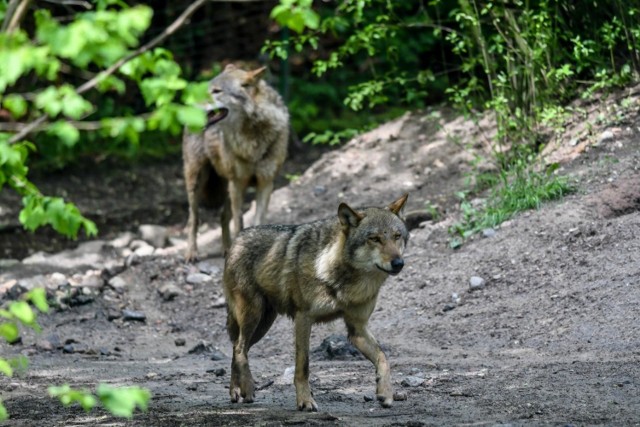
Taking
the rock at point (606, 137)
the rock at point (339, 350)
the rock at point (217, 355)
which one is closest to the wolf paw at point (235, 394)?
the rock at point (339, 350)

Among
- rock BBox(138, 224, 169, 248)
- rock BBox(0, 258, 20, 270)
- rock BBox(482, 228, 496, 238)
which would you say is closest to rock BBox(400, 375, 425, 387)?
rock BBox(482, 228, 496, 238)

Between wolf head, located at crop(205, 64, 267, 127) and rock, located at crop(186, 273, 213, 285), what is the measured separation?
166cm

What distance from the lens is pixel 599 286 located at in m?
8.35

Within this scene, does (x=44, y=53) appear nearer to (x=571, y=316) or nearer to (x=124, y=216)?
(x=571, y=316)

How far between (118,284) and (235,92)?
2.45 metres

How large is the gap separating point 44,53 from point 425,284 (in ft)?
21.9

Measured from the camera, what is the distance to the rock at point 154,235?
42.0 feet

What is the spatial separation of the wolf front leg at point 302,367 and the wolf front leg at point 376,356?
0.28 meters

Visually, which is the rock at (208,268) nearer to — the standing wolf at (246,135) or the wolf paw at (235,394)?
the standing wolf at (246,135)

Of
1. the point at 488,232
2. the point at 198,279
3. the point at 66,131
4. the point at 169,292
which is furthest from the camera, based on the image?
the point at 198,279

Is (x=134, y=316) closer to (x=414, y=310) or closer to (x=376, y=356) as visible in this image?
(x=414, y=310)

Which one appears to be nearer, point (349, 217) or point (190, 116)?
point (190, 116)

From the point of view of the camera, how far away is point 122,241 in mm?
12688

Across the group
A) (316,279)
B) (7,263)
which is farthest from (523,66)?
(7,263)
